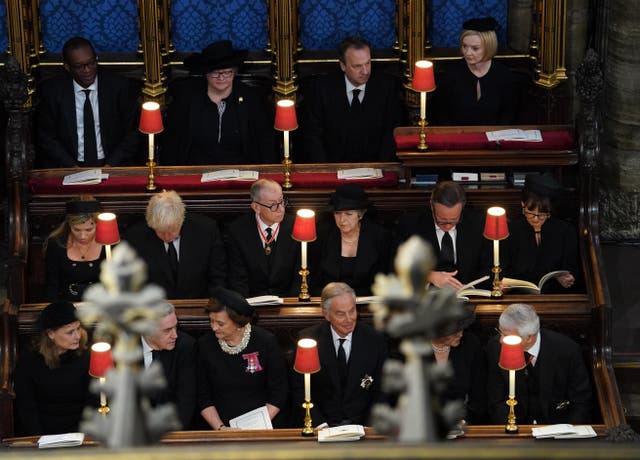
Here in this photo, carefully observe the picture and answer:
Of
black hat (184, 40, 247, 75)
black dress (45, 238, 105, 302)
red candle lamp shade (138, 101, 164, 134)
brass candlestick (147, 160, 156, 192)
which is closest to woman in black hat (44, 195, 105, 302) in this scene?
black dress (45, 238, 105, 302)

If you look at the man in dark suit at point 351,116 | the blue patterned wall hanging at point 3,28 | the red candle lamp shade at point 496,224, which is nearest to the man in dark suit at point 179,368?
the red candle lamp shade at point 496,224

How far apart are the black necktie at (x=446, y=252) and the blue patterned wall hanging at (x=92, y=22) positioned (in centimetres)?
366

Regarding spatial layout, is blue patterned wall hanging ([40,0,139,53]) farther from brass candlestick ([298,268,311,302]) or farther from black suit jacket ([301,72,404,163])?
brass candlestick ([298,268,311,302])

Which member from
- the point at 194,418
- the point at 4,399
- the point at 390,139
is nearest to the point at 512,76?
the point at 390,139

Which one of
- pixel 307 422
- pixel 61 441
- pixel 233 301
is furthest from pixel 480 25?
pixel 61 441

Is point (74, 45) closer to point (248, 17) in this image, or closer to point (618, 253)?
point (248, 17)

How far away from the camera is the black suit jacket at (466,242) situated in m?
8.34

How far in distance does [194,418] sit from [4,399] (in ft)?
3.45

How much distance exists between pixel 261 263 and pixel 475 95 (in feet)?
7.56

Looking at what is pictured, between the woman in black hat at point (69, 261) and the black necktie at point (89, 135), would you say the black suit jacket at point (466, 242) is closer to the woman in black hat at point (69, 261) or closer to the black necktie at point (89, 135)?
the woman in black hat at point (69, 261)

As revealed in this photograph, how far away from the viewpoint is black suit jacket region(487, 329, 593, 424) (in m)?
A: 7.43

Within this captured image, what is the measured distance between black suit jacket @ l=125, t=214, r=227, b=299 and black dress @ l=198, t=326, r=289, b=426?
2.75 feet

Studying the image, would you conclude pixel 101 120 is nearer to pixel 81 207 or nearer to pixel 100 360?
pixel 81 207

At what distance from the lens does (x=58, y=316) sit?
7.36 meters
